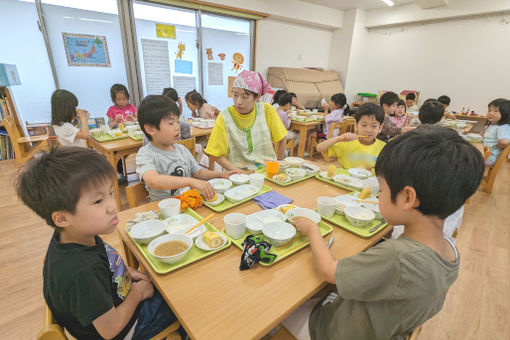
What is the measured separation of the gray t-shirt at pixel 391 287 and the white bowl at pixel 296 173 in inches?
32.8

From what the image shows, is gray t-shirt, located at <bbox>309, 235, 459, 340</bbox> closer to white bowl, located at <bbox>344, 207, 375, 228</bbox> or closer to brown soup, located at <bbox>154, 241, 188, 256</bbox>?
white bowl, located at <bbox>344, 207, 375, 228</bbox>

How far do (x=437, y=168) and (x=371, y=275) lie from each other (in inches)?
12.9

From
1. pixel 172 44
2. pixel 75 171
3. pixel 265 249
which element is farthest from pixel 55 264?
pixel 172 44

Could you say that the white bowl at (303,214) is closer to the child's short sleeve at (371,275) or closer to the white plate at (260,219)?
the white plate at (260,219)

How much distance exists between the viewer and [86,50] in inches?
156

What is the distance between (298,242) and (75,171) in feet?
2.56

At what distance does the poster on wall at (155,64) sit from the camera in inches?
178

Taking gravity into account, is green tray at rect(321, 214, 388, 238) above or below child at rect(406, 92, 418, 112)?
below

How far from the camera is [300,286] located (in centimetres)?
77

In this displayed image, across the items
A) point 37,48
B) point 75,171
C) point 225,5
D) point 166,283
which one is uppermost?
point 225,5

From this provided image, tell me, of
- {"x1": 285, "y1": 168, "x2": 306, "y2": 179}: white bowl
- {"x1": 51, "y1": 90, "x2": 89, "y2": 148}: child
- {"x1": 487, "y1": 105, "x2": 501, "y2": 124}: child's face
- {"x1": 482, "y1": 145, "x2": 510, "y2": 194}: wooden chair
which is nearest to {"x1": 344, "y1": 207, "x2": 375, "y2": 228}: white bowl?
{"x1": 285, "y1": 168, "x2": 306, "y2": 179}: white bowl

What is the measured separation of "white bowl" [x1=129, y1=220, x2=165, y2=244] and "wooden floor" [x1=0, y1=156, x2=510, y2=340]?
48 centimetres

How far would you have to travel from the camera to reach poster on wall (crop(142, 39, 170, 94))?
4.53m

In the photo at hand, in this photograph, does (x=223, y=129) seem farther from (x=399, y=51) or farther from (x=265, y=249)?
(x=399, y=51)
